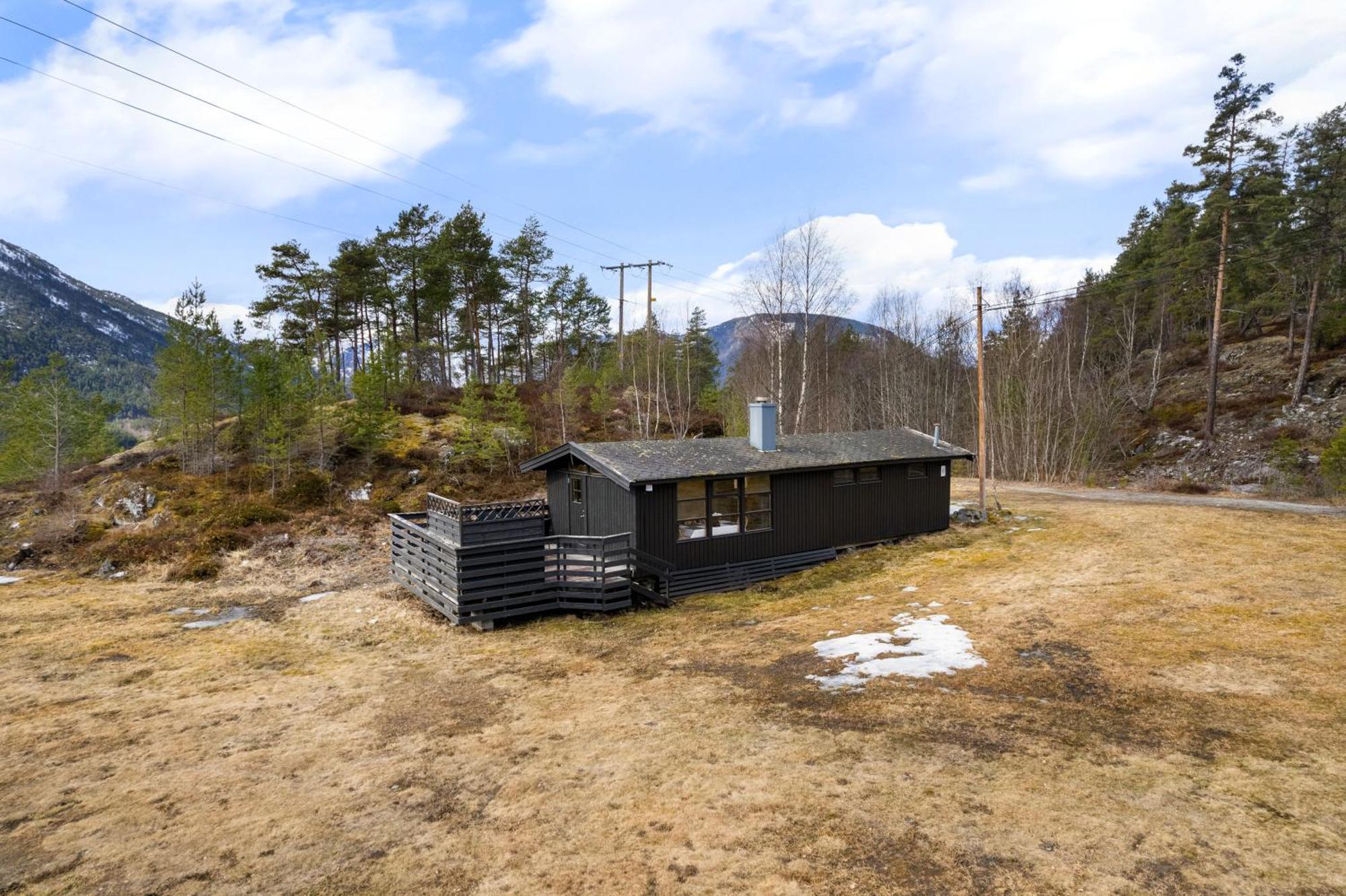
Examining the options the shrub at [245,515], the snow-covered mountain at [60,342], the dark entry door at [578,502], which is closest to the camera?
the dark entry door at [578,502]

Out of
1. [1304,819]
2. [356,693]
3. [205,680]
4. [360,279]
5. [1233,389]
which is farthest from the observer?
[1233,389]

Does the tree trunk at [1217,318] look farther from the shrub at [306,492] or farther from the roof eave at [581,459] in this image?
the shrub at [306,492]

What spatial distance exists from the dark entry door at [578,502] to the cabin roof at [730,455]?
0.71 metres

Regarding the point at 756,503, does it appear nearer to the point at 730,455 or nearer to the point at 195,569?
the point at 730,455

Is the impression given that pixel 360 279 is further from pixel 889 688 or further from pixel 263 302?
pixel 889 688

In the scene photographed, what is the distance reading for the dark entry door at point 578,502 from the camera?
1566cm

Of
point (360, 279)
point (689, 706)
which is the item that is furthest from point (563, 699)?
point (360, 279)

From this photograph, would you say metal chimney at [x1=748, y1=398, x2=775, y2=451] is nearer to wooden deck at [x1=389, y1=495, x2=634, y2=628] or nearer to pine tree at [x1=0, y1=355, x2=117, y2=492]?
wooden deck at [x1=389, y1=495, x2=634, y2=628]

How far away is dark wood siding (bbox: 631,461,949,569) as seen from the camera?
45.6ft

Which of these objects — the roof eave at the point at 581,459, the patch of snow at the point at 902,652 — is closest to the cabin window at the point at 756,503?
A: the roof eave at the point at 581,459

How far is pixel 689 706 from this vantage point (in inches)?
302

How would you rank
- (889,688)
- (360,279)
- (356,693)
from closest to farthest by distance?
(889,688) → (356,693) → (360,279)

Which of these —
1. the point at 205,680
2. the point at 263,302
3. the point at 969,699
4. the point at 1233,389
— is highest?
the point at 263,302

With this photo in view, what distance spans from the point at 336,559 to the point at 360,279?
22793 millimetres
